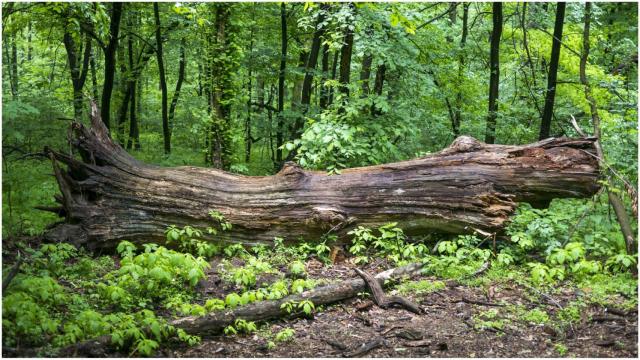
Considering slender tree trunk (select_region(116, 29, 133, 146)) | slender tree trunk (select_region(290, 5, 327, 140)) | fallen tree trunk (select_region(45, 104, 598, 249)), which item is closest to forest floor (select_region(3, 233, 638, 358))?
fallen tree trunk (select_region(45, 104, 598, 249))

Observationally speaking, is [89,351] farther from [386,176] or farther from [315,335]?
[386,176]

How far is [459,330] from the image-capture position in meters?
5.20

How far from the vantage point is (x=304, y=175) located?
7.86m

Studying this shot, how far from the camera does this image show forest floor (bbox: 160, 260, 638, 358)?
4699mm

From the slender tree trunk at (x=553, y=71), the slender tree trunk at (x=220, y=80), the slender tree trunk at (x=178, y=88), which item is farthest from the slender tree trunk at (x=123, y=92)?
the slender tree trunk at (x=553, y=71)

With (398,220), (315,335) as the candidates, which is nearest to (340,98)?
(398,220)

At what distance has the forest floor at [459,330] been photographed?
470 centimetres

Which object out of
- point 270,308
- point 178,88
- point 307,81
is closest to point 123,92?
point 178,88

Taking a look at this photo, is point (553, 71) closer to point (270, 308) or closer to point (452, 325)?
point (452, 325)

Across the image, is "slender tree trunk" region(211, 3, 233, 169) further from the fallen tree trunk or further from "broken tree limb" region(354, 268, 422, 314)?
"broken tree limb" region(354, 268, 422, 314)

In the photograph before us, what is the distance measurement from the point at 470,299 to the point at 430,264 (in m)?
0.94

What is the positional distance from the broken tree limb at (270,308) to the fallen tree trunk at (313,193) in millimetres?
1348

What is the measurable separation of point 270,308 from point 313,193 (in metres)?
2.68

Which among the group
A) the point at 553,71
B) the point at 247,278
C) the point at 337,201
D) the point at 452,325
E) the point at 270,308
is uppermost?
the point at 553,71
